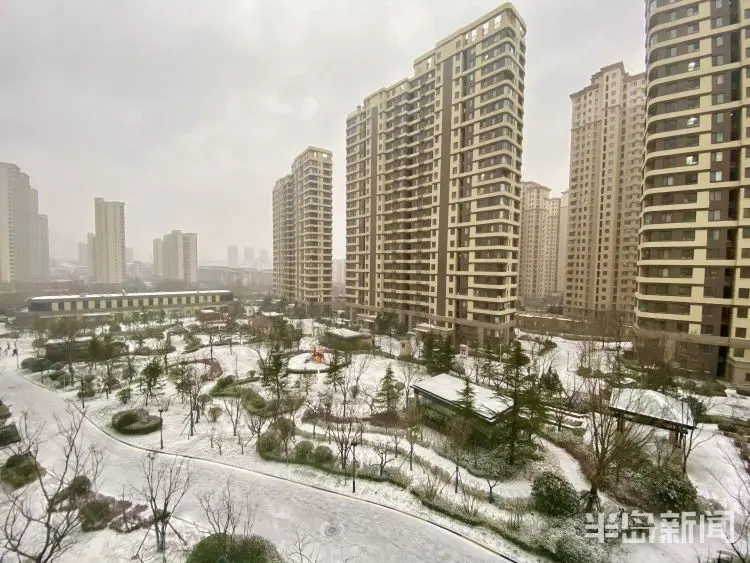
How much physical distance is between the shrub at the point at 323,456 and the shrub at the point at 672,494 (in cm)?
1348

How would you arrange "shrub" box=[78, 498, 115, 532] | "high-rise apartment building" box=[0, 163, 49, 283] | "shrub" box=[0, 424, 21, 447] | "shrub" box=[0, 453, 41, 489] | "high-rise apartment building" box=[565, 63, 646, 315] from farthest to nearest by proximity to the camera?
"high-rise apartment building" box=[0, 163, 49, 283]
"high-rise apartment building" box=[565, 63, 646, 315]
"shrub" box=[0, 424, 21, 447]
"shrub" box=[0, 453, 41, 489]
"shrub" box=[78, 498, 115, 532]

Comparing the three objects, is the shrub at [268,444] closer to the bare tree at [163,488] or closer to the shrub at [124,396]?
the bare tree at [163,488]

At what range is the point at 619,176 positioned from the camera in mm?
52938

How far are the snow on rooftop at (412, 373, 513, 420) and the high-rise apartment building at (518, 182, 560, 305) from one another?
6764cm

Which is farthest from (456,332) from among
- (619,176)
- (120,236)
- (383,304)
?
(120,236)

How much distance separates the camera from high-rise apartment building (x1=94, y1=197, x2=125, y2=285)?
90438mm

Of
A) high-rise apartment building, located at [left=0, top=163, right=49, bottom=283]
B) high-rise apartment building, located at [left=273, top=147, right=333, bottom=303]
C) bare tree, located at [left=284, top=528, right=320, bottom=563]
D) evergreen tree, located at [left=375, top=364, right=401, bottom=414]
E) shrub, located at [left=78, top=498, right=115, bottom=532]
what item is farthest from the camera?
high-rise apartment building, located at [left=0, top=163, right=49, bottom=283]

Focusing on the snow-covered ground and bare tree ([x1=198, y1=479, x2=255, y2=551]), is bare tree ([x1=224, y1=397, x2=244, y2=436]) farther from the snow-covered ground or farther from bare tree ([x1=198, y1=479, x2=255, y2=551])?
bare tree ([x1=198, y1=479, x2=255, y2=551])

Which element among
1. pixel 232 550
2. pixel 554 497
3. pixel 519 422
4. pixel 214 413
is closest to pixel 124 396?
pixel 214 413

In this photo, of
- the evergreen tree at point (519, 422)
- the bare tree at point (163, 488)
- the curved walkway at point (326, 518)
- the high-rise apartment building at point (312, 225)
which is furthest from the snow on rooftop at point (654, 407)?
the high-rise apartment building at point (312, 225)

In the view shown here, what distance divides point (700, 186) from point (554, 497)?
31882mm

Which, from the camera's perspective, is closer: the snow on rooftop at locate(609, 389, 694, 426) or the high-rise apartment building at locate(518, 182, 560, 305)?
the snow on rooftop at locate(609, 389, 694, 426)

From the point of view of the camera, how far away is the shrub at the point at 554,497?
11570mm

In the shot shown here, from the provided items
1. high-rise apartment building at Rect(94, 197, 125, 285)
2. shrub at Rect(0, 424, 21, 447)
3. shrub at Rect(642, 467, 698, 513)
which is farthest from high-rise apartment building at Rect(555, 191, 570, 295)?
high-rise apartment building at Rect(94, 197, 125, 285)
